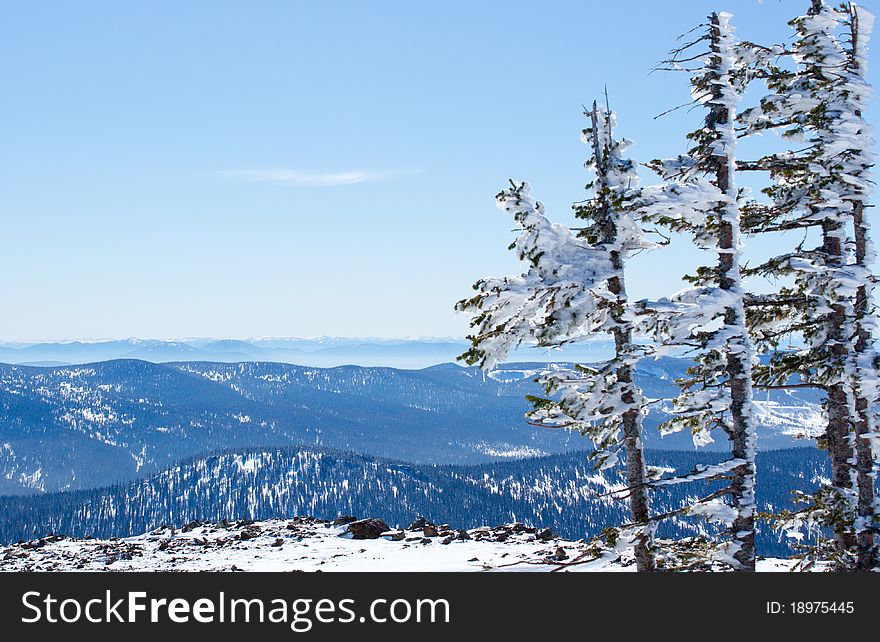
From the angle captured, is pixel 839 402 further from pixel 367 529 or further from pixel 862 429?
pixel 367 529

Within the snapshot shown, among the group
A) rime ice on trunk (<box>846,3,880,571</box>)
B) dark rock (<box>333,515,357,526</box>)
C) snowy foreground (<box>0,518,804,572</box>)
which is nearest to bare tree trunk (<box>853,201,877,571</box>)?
rime ice on trunk (<box>846,3,880,571</box>)

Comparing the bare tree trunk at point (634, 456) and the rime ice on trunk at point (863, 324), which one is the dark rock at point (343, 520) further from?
the rime ice on trunk at point (863, 324)

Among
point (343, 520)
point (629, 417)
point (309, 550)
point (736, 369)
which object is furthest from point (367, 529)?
point (736, 369)

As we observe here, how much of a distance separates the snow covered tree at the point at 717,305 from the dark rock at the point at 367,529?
60.3 m

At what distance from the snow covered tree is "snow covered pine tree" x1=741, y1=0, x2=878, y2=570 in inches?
52.4

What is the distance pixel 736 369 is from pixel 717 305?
1.61m

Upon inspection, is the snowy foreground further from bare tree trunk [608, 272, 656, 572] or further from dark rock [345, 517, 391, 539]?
bare tree trunk [608, 272, 656, 572]

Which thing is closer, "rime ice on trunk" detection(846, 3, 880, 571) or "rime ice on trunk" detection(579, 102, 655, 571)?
"rime ice on trunk" detection(579, 102, 655, 571)

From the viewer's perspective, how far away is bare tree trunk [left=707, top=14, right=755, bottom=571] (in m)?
12.7

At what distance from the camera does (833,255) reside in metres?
14.7

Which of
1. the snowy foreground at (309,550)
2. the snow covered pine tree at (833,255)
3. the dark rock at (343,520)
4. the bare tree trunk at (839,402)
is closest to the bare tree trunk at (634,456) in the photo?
the snow covered pine tree at (833,255)
